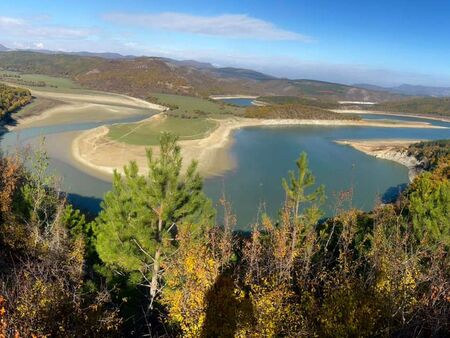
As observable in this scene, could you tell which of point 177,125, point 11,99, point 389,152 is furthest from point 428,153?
point 11,99

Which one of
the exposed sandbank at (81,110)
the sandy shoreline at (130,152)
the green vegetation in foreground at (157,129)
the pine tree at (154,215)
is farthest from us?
the exposed sandbank at (81,110)

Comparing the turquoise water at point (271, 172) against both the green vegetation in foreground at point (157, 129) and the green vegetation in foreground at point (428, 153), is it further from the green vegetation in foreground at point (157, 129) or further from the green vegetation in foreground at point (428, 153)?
the green vegetation in foreground at point (157, 129)

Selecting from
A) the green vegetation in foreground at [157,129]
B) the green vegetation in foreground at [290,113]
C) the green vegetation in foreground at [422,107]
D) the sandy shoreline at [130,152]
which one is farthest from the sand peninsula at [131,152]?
the green vegetation in foreground at [422,107]

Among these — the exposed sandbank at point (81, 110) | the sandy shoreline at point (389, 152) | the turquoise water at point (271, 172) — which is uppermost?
the exposed sandbank at point (81, 110)

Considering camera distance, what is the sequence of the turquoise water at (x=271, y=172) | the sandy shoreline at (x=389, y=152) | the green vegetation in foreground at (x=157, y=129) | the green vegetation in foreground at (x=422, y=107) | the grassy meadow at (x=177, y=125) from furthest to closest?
1. the green vegetation in foreground at (x=422, y=107)
2. the grassy meadow at (x=177, y=125)
3. the green vegetation in foreground at (x=157, y=129)
4. the sandy shoreline at (x=389, y=152)
5. the turquoise water at (x=271, y=172)

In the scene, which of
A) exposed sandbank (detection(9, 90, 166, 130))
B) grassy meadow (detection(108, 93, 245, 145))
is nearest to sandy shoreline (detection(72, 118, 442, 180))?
grassy meadow (detection(108, 93, 245, 145))

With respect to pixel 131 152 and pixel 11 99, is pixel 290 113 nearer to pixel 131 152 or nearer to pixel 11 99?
pixel 11 99

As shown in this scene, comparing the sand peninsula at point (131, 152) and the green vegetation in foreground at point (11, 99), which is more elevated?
the green vegetation in foreground at point (11, 99)

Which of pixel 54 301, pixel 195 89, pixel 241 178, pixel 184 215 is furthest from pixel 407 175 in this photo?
pixel 195 89
